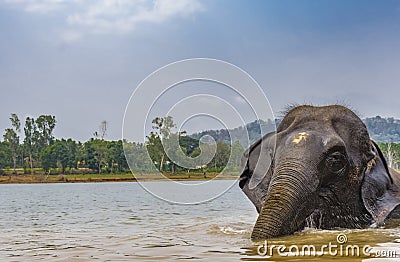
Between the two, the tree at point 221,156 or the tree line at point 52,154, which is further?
the tree line at point 52,154

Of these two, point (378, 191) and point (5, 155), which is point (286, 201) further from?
point (5, 155)

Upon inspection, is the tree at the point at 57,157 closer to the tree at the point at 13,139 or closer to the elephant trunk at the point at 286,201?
the tree at the point at 13,139

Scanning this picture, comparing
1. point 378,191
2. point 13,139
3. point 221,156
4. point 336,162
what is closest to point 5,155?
point 13,139

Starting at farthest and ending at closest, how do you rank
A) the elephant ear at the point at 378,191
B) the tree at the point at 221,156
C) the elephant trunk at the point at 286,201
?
the tree at the point at 221,156 < the elephant ear at the point at 378,191 < the elephant trunk at the point at 286,201

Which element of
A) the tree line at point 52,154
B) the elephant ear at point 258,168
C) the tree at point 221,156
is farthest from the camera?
the tree line at point 52,154

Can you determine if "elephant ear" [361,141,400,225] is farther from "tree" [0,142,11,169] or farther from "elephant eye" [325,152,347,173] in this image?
"tree" [0,142,11,169]

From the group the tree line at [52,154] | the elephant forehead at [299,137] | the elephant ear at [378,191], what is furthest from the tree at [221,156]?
the tree line at [52,154]

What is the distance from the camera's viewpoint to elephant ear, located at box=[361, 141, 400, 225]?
334 inches

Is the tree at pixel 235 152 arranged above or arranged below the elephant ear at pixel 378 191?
above

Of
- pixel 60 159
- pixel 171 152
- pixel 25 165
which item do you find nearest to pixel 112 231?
pixel 171 152

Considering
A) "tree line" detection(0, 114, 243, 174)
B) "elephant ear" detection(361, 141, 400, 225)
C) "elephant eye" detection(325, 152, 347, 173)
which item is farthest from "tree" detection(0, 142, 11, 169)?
"elephant eye" detection(325, 152, 347, 173)

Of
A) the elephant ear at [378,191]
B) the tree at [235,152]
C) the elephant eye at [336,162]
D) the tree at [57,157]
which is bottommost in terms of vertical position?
the elephant ear at [378,191]

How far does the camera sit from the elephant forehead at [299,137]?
25.5 feet

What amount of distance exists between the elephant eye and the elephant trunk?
39 cm
